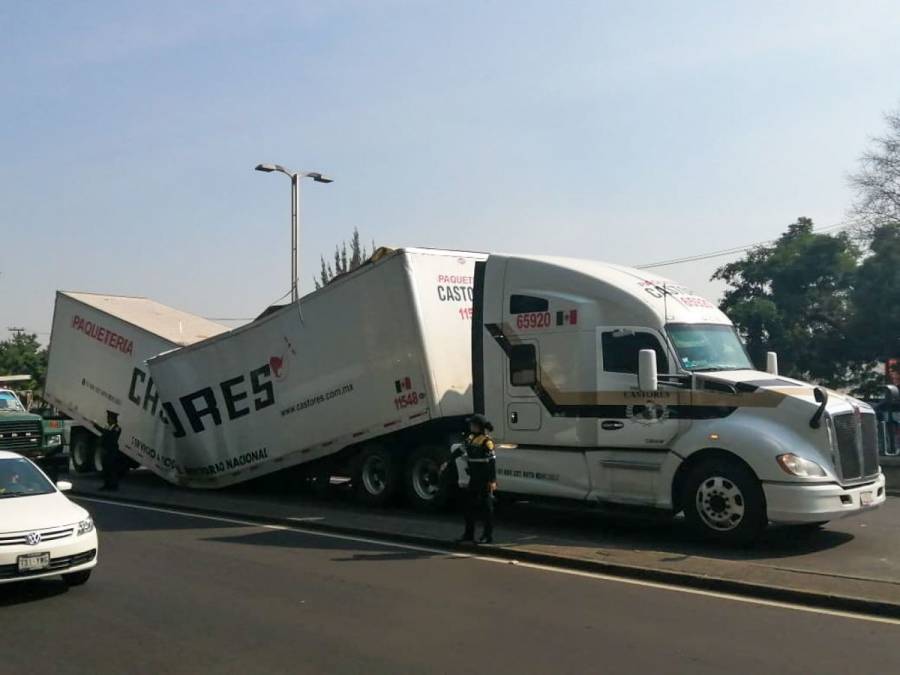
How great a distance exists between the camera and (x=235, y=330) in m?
16.5

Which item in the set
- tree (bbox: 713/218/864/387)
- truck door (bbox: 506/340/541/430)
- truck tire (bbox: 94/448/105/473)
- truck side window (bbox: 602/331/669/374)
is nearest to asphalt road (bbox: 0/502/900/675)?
truck door (bbox: 506/340/541/430)

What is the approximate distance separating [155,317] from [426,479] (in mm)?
9576

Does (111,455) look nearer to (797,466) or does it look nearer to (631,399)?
(631,399)

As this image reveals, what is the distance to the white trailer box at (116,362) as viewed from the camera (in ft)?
62.3

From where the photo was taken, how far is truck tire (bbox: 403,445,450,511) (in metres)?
14.0

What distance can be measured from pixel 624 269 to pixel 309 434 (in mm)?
5895

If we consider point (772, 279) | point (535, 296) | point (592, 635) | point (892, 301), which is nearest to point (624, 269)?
point (535, 296)

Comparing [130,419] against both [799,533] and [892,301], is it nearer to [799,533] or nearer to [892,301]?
[799,533]

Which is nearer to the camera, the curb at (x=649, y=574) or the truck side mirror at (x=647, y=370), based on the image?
the curb at (x=649, y=574)

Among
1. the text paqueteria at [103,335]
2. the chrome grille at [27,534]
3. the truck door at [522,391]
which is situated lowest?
the chrome grille at [27,534]

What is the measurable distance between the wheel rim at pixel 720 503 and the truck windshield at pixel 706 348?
147 cm

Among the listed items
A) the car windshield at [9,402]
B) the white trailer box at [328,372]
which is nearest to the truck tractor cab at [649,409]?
the white trailer box at [328,372]

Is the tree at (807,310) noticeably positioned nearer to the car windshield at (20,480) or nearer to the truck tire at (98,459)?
the truck tire at (98,459)

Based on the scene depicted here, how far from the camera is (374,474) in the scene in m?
15.1
